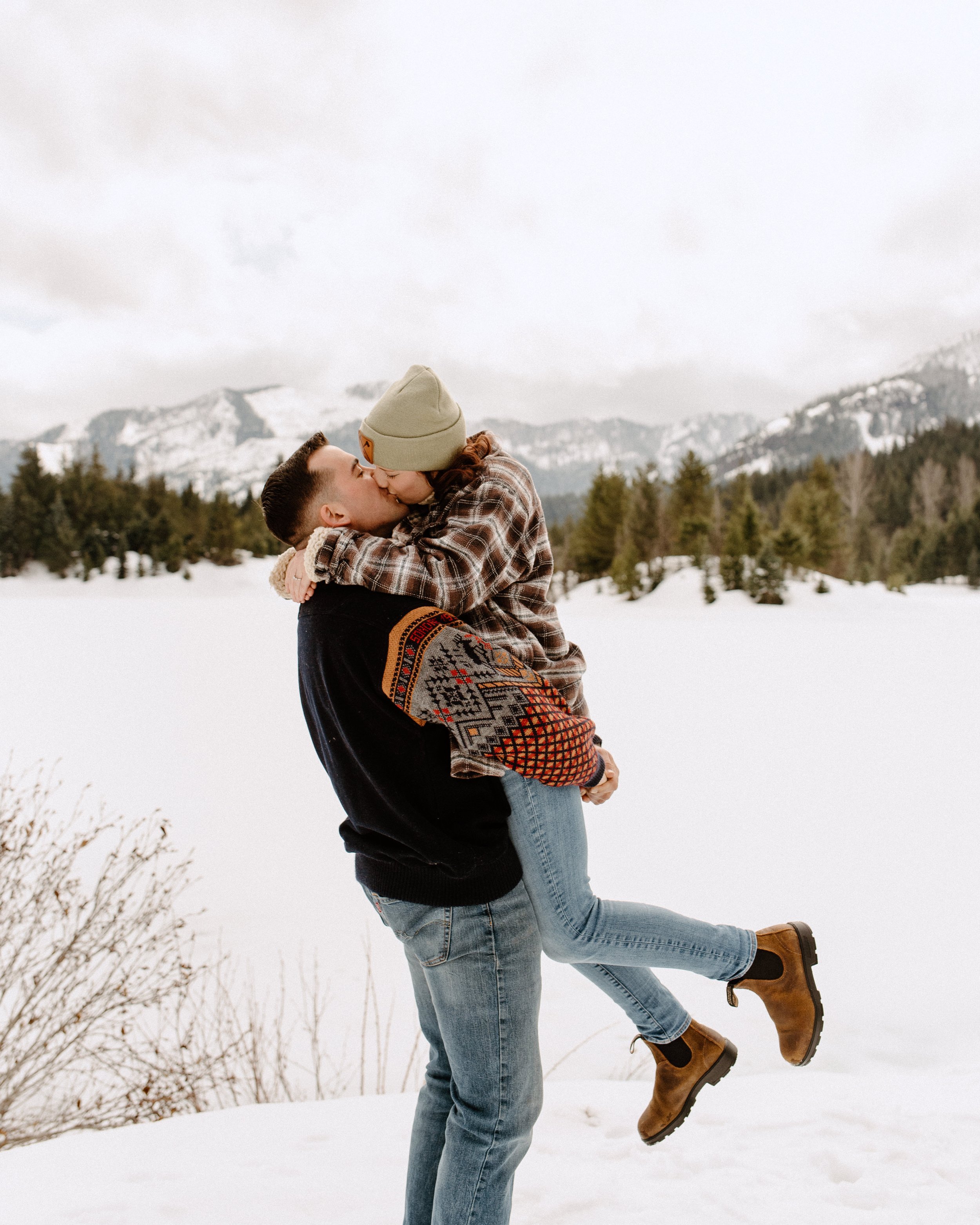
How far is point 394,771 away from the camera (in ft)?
5.04

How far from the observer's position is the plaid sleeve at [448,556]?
4.85 feet

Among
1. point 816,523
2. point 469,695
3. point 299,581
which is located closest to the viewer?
point 469,695

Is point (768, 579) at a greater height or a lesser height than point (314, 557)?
greater

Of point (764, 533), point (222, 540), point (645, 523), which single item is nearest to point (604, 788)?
point (764, 533)

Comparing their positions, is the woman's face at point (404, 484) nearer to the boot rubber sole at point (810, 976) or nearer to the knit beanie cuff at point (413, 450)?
the knit beanie cuff at point (413, 450)

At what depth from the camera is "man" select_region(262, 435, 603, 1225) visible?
1.50m

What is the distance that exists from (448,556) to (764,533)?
3002 cm

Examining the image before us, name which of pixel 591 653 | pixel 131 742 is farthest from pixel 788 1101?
pixel 591 653

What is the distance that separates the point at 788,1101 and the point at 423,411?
2958 mm

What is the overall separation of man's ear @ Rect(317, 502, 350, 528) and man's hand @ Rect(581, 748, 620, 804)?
799mm

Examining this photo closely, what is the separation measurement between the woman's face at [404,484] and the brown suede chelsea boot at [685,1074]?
152cm

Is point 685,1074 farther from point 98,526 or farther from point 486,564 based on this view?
point 98,526

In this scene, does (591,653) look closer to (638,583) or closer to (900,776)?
(900,776)

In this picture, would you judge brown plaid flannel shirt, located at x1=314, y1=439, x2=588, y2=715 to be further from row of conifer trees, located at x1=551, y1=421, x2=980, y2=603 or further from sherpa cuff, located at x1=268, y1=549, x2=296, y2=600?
row of conifer trees, located at x1=551, y1=421, x2=980, y2=603
